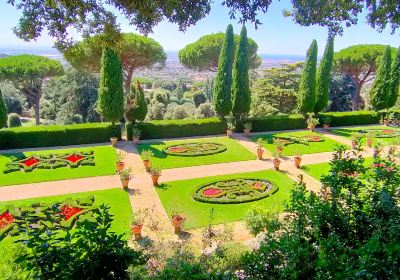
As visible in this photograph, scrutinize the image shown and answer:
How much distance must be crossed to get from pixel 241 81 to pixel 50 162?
43.2ft

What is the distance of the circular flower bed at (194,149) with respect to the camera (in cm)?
1730

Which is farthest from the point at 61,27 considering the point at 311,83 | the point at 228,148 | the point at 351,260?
the point at 311,83

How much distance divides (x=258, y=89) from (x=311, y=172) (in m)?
16.8

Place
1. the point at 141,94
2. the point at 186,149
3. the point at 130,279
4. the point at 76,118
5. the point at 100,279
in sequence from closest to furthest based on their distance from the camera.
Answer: the point at 100,279 < the point at 130,279 < the point at 186,149 < the point at 141,94 < the point at 76,118

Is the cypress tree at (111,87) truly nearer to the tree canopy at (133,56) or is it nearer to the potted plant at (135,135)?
the potted plant at (135,135)

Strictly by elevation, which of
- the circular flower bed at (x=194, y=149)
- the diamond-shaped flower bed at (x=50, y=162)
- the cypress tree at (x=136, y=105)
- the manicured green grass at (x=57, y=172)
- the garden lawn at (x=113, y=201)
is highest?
the cypress tree at (x=136, y=105)

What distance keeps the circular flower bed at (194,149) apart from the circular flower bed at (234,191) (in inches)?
165

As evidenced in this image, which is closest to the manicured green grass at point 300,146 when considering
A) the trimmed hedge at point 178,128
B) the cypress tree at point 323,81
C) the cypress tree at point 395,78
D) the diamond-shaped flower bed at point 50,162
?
the trimmed hedge at point 178,128

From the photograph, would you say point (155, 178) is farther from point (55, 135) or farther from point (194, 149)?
point (55, 135)

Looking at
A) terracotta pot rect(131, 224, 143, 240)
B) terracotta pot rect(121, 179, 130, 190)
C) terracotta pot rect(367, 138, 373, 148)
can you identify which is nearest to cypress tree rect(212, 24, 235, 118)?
terracotta pot rect(367, 138, 373, 148)

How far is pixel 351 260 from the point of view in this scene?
3727 mm

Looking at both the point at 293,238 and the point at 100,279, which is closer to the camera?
the point at 100,279

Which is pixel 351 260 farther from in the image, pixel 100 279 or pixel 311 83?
pixel 311 83

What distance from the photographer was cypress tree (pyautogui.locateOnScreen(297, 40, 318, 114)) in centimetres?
2333
